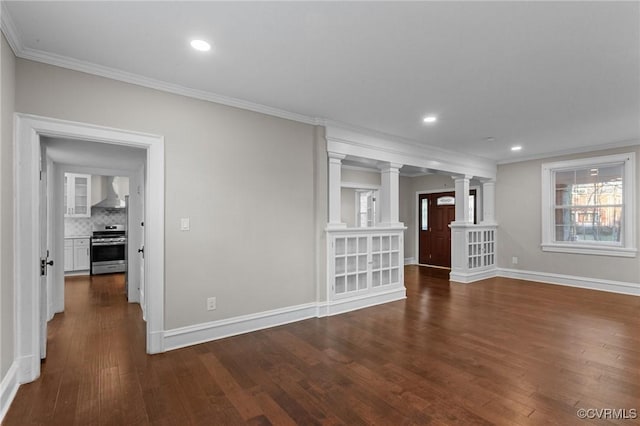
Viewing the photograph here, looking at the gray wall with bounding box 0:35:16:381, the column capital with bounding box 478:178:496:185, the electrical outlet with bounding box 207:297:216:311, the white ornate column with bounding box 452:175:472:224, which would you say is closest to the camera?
the gray wall with bounding box 0:35:16:381

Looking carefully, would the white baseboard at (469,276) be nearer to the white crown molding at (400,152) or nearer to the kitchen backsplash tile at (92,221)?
the white crown molding at (400,152)

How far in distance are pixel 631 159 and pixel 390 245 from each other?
4344 millimetres

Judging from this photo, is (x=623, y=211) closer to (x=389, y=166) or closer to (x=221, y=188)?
(x=389, y=166)

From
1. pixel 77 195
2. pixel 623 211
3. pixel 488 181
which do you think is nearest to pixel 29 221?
pixel 77 195

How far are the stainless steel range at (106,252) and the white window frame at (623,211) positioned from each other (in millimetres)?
8899

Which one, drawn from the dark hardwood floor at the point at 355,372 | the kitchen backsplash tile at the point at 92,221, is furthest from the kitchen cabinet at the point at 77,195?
the dark hardwood floor at the point at 355,372

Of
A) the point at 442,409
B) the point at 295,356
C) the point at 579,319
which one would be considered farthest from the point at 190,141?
the point at 579,319

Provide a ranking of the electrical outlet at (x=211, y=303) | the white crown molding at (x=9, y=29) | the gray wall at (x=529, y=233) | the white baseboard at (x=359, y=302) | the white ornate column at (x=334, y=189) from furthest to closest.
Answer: the gray wall at (x=529, y=233)
the white ornate column at (x=334, y=189)
the white baseboard at (x=359, y=302)
the electrical outlet at (x=211, y=303)
the white crown molding at (x=9, y=29)

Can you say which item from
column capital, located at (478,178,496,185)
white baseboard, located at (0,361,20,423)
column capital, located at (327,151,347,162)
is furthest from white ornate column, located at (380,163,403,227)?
white baseboard, located at (0,361,20,423)

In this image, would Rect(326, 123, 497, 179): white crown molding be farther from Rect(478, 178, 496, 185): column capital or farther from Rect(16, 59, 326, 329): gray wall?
Rect(16, 59, 326, 329): gray wall

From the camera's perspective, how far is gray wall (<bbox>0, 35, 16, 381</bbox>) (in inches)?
82.4

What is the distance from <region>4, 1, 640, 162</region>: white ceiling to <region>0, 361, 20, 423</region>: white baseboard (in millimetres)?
2360

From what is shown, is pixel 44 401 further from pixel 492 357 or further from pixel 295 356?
pixel 492 357

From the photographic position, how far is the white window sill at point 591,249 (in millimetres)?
5323
